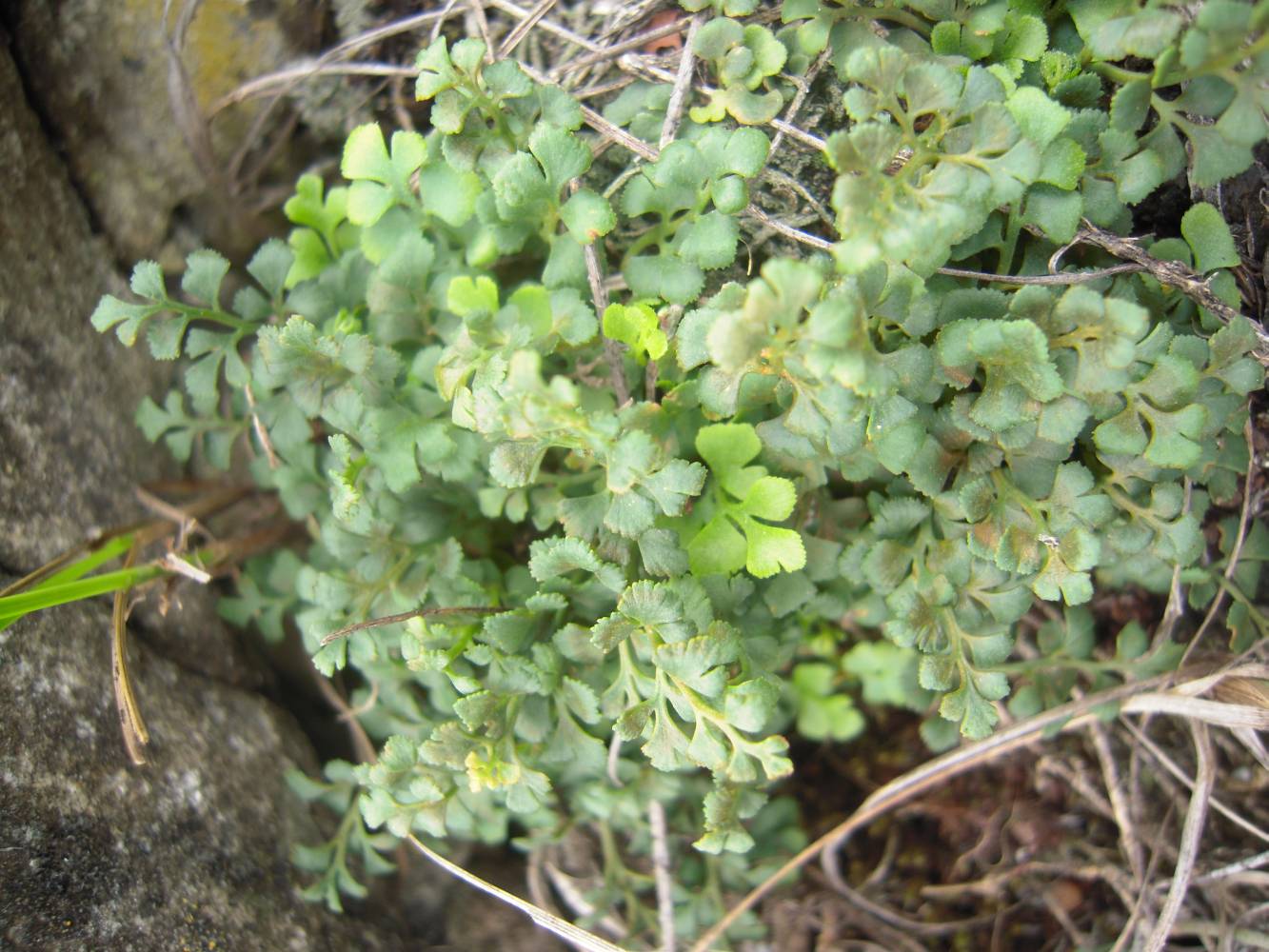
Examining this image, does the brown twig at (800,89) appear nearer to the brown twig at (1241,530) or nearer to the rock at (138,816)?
the brown twig at (1241,530)

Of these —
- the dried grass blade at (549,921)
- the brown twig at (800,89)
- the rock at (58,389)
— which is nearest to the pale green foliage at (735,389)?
the brown twig at (800,89)

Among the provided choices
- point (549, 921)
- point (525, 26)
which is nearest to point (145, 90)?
point (525, 26)

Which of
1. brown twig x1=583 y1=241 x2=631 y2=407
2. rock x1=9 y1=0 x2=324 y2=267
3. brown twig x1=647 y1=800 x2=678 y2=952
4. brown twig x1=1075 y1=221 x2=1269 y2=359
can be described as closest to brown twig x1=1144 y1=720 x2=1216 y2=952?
brown twig x1=1075 y1=221 x2=1269 y2=359

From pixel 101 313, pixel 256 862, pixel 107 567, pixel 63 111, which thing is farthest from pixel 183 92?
pixel 256 862

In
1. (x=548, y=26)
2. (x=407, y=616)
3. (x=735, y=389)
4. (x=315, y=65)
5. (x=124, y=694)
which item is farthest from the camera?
(x=315, y=65)

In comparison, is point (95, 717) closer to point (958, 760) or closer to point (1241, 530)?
point (958, 760)

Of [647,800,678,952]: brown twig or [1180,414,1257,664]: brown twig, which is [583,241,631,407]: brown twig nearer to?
[647,800,678,952]: brown twig

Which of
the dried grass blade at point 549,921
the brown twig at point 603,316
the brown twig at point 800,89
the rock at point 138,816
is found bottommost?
the dried grass blade at point 549,921
